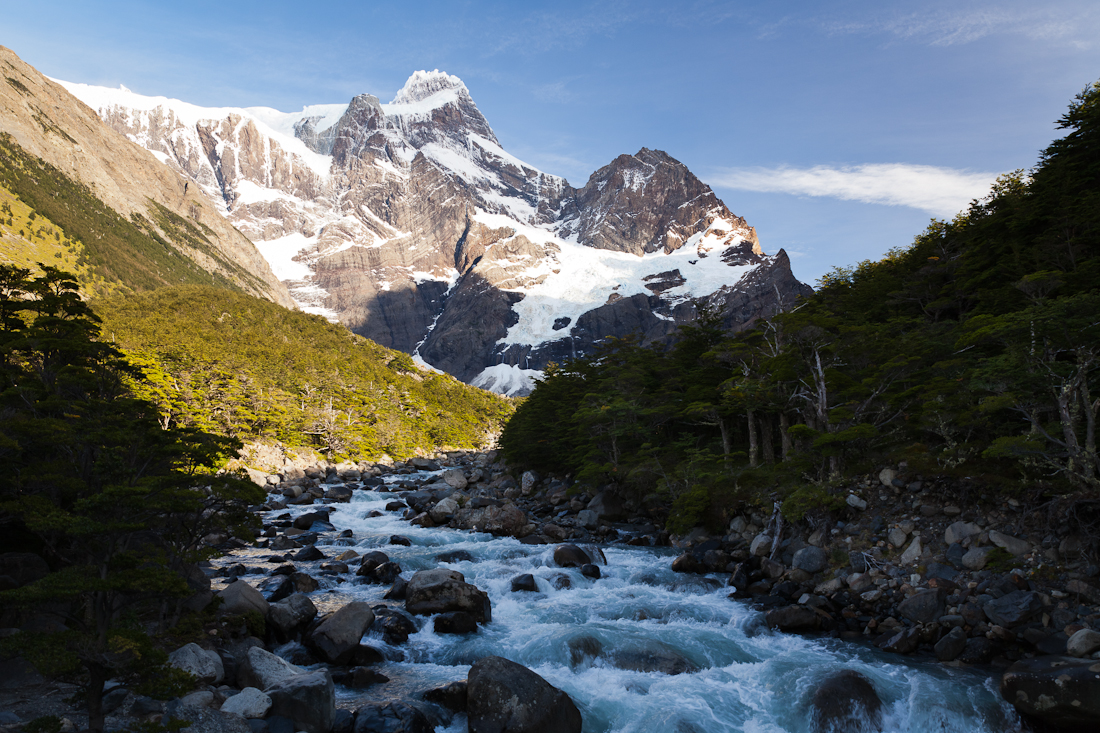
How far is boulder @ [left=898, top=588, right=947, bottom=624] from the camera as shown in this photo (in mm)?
14664

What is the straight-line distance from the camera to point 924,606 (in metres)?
14.9

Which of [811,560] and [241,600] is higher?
[241,600]

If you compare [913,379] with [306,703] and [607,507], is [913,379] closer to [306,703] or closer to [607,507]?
[607,507]

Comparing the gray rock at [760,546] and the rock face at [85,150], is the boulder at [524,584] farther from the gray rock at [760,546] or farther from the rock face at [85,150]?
the rock face at [85,150]

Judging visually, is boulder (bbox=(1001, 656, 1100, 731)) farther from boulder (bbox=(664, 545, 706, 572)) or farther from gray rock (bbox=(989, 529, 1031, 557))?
boulder (bbox=(664, 545, 706, 572))

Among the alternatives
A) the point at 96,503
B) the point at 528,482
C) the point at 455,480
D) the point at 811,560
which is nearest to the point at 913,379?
the point at 811,560

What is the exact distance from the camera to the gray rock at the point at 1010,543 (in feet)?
49.6

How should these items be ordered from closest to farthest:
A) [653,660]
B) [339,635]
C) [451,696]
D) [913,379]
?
1. [451,696]
2. [653,660]
3. [339,635]
4. [913,379]

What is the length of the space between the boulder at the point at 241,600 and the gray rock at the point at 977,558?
20863 millimetres

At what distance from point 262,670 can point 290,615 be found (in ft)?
12.7

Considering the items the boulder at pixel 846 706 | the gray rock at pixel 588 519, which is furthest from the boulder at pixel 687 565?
the boulder at pixel 846 706

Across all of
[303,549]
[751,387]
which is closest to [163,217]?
[303,549]

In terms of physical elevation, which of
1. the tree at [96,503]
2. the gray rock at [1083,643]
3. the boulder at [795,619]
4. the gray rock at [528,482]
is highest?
the tree at [96,503]

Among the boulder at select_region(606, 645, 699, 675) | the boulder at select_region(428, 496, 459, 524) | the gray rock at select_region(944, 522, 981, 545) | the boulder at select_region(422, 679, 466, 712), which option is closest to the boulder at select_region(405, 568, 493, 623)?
the boulder at select_region(422, 679, 466, 712)
